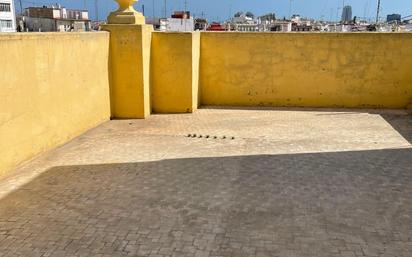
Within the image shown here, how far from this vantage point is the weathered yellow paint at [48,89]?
6.62 m

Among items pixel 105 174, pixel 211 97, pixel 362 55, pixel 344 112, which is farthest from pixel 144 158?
pixel 362 55

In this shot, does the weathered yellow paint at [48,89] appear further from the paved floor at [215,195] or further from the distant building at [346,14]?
the distant building at [346,14]

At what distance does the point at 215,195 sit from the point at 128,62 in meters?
5.34

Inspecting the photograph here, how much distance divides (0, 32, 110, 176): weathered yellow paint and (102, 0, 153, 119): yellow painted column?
31 centimetres

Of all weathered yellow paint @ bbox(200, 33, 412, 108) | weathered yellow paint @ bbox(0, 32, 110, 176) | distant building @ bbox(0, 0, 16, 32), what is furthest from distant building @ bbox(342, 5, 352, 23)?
weathered yellow paint @ bbox(0, 32, 110, 176)

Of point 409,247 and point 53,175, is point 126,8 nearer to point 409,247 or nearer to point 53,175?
point 53,175

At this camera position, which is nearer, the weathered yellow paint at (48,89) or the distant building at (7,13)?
the weathered yellow paint at (48,89)

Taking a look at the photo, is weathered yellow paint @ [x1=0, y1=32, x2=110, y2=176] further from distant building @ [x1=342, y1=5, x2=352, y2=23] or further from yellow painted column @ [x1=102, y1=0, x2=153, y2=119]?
distant building @ [x1=342, y1=5, x2=352, y2=23]

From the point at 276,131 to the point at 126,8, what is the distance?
4.51m

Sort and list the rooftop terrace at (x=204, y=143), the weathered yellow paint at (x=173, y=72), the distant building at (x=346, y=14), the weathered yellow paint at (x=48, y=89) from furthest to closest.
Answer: the distant building at (x=346, y=14) < the weathered yellow paint at (x=173, y=72) < the weathered yellow paint at (x=48, y=89) < the rooftop terrace at (x=204, y=143)

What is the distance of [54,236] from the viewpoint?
188 inches

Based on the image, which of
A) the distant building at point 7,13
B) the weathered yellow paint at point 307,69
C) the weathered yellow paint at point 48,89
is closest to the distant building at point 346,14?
Result: the distant building at point 7,13

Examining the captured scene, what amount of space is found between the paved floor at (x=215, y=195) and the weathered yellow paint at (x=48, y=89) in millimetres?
351

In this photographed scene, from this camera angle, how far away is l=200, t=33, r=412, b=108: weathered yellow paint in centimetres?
1152
